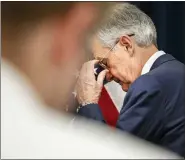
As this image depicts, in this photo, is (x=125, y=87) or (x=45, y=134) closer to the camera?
(x=45, y=134)

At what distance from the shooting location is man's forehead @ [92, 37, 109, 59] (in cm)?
112

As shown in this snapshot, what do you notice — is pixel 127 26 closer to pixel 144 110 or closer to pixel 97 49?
pixel 97 49

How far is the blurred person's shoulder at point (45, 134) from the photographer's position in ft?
2.87

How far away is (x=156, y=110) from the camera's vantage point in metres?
1.09

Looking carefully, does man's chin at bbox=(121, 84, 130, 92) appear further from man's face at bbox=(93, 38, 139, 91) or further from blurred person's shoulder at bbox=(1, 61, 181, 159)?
blurred person's shoulder at bbox=(1, 61, 181, 159)

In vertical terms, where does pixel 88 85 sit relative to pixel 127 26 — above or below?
below

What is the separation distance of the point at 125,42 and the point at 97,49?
78mm

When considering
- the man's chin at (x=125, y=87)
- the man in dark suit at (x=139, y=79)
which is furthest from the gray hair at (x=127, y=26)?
the man's chin at (x=125, y=87)

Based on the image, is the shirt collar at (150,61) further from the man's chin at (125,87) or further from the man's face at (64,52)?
the man's face at (64,52)

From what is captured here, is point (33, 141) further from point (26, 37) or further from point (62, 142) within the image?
point (26, 37)

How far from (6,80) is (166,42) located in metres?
0.46

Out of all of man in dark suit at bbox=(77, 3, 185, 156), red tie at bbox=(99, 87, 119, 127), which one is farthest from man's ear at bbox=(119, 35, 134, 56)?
red tie at bbox=(99, 87, 119, 127)

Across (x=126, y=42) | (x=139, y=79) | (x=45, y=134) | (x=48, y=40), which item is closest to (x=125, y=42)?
(x=126, y=42)

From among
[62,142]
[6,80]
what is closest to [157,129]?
[62,142]
